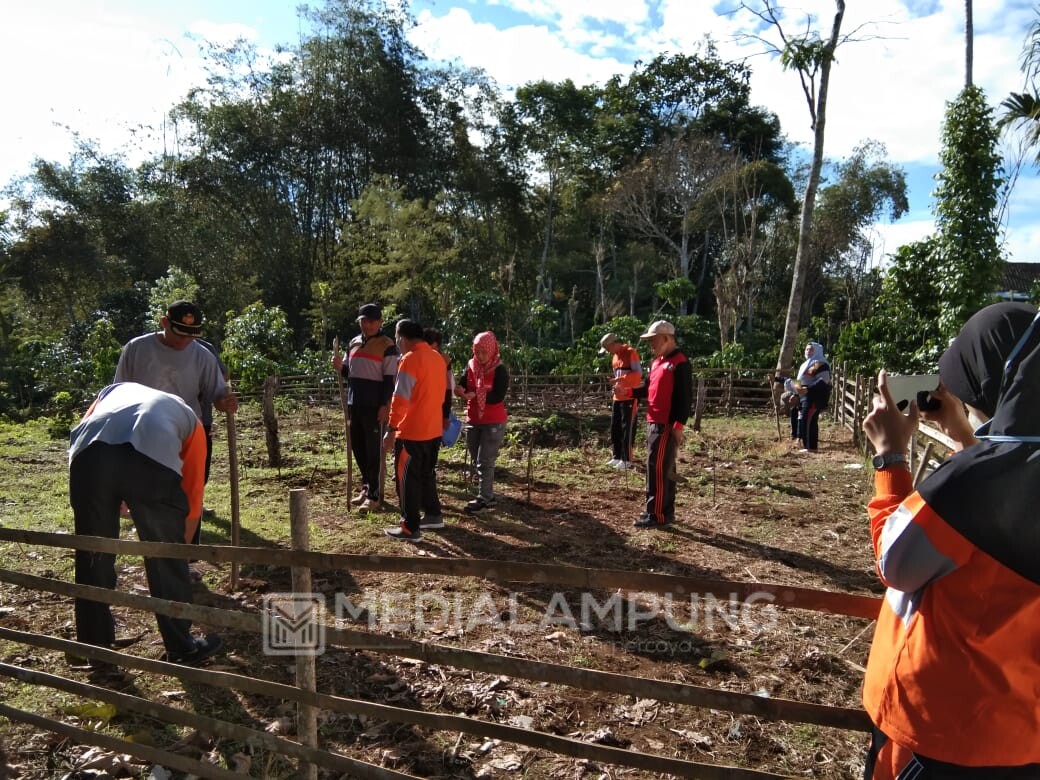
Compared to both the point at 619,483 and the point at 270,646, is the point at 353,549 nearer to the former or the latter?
the point at 270,646

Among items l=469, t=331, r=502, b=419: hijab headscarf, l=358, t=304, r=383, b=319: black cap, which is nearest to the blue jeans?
l=469, t=331, r=502, b=419: hijab headscarf

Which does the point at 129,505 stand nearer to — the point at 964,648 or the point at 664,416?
the point at 964,648

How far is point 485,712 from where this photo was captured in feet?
10.5

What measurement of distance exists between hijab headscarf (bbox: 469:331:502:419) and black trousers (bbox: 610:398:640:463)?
2841 millimetres

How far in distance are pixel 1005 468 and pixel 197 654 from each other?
3556 mm

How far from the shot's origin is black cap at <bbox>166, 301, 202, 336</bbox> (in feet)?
14.4

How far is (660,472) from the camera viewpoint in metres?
6.12

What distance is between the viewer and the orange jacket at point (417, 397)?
541 centimetres

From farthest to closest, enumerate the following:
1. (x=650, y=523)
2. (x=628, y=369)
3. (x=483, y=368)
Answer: (x=628, y=369), (x=483, y=368), (x=650, y=523)

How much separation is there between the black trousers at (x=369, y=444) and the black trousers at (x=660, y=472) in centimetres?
245

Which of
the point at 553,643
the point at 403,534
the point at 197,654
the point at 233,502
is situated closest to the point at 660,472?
the point at 403,534

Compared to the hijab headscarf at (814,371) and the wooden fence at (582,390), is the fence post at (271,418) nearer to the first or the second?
the hijab headscarf at (814,371)

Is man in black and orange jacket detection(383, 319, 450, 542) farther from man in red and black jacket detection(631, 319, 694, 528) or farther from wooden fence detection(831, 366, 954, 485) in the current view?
wooden fence detection(831, 366, 954, 485)

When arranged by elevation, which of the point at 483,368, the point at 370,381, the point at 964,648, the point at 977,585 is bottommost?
the point at 964,648
